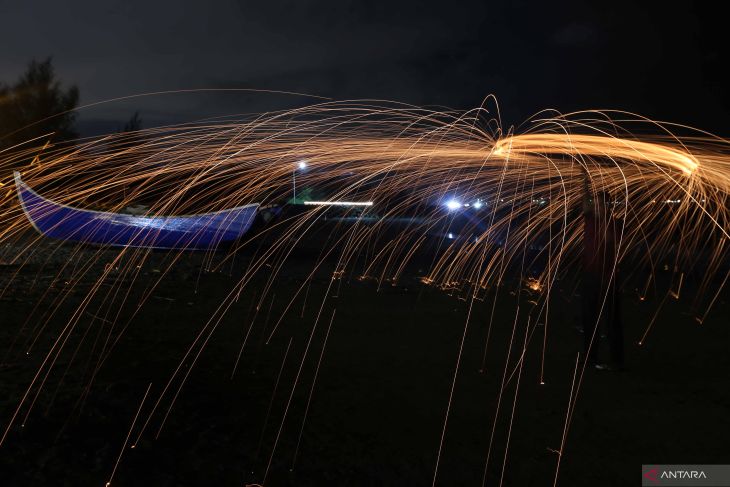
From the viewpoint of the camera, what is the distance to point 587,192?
16.8ft

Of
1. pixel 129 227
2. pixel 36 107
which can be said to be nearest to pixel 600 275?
pixel 129 227

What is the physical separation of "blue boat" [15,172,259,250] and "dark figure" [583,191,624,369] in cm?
1018

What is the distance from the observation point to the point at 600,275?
5020 mm

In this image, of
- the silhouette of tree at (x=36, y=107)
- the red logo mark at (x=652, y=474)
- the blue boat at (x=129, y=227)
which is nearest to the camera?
the red logo mark at (x=652, y=474)

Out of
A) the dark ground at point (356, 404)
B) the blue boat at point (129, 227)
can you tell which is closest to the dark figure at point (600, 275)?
the dark ground at point (356, 404)

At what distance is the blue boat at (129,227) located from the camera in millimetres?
14203

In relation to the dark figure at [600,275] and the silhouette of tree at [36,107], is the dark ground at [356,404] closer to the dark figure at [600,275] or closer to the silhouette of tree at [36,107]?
the dark figure at [600,275]

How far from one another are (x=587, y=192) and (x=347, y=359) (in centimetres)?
286

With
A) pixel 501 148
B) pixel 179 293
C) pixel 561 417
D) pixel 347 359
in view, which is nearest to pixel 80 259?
pixel 179 293

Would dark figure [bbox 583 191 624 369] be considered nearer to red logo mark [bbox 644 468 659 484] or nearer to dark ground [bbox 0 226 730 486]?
dark ground [bbox 0 226 730 486]

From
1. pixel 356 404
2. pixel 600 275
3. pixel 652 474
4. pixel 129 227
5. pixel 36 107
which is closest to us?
pixel 652 474

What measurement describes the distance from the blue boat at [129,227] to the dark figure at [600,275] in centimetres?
1018

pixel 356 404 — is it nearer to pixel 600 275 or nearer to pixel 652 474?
pixel 652 474

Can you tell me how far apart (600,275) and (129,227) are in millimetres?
12782
